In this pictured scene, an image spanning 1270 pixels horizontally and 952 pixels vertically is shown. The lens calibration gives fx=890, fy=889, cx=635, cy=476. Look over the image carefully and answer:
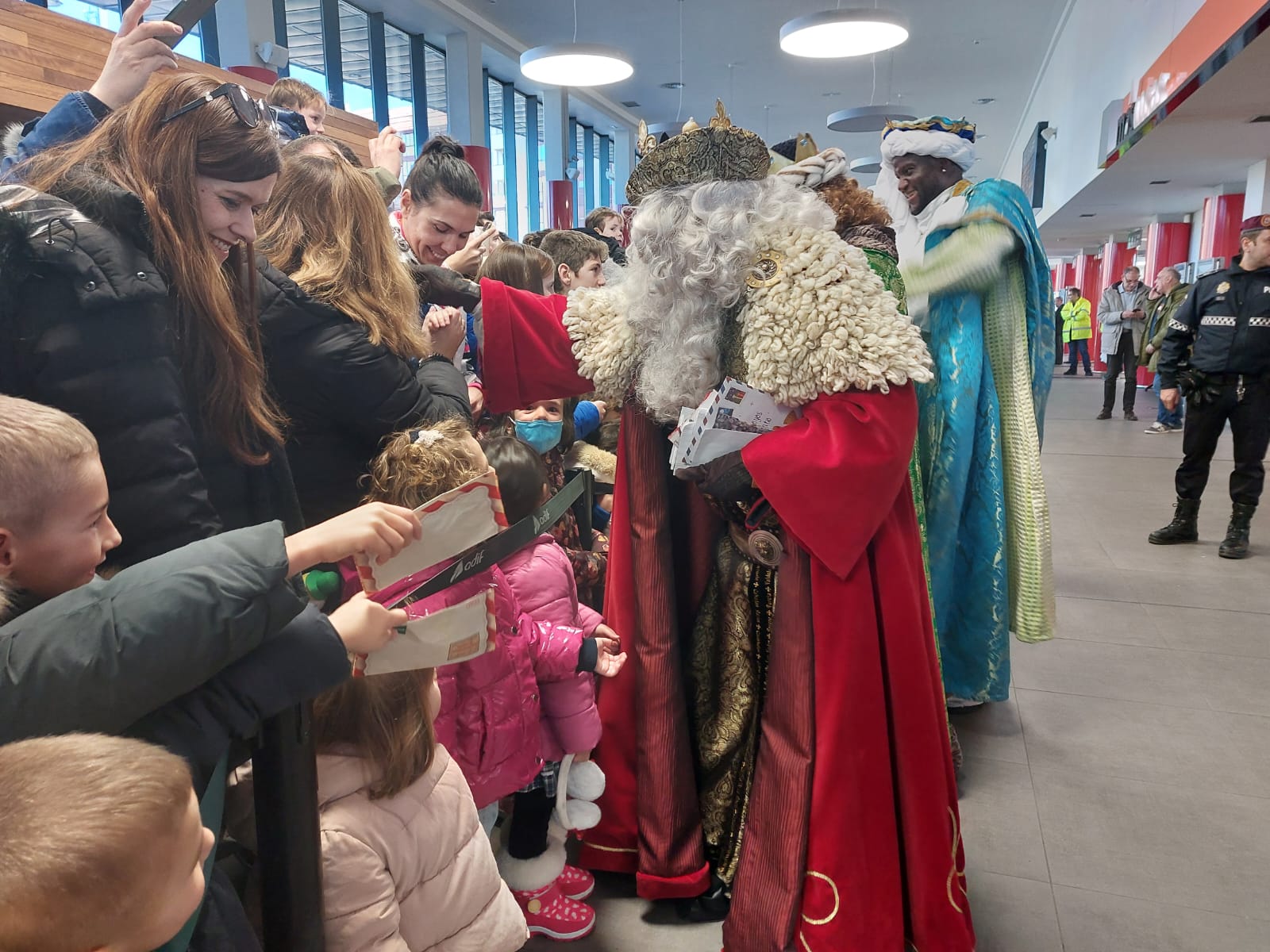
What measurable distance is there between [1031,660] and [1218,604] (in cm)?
120

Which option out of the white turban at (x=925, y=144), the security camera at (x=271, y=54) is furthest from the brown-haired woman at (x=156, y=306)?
the security camera at (x=271, y=54)

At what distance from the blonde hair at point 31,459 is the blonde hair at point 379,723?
1.68 feet

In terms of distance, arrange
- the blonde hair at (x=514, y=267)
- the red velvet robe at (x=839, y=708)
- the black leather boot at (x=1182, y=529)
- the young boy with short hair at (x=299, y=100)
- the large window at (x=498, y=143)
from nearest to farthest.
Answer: the red velvet robe at (x=839, y=708), the blonde hair at (x=514, y=267), the young boy with short hair at (x=299, y=100), the black leather boot at (x=1182, y=529), the large window at (x=498, y=143)

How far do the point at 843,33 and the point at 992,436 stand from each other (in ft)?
14.4

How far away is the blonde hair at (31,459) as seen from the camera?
33.3 inches

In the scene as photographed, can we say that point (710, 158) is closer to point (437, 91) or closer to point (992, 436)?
point (992, 436)

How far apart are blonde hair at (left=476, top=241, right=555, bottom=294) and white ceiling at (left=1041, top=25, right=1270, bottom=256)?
15.5ft

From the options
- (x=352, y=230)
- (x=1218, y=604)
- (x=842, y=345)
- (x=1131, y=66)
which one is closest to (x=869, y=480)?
(x=842, y=345)

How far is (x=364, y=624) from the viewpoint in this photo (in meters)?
0.97

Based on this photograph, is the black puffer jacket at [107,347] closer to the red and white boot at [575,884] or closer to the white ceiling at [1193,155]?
the red and white boot at [575,884]

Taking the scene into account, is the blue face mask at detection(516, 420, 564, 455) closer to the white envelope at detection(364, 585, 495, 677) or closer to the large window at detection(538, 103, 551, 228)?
the white envelope at detection(364, 585, 495, 677)

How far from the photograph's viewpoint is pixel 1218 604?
390 centimetres

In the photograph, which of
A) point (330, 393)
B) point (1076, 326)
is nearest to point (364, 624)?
point (330, 393)

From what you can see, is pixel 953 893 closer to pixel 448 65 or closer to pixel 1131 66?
pixel 1131 66
